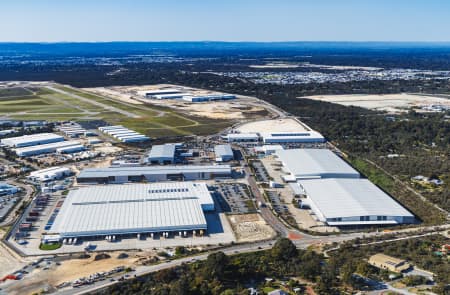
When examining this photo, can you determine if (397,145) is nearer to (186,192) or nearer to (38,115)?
(186,192)

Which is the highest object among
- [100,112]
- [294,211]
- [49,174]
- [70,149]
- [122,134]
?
[100,112]

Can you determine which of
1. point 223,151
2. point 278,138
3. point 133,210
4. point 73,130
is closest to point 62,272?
point 133,210

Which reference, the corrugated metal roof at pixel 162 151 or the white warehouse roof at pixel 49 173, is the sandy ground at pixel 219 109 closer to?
the corrugated metal roof at pixel 162 151

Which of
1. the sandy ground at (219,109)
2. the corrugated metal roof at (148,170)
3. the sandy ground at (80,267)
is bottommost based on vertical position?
the sandy ground at (80,267)

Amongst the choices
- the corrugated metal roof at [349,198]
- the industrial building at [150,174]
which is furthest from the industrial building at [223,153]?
the corrugated metal roof at [349,198]

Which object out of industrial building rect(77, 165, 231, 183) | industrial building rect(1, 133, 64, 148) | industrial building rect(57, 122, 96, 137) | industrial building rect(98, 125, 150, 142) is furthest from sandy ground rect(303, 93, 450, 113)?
industrial building rect(1, 133, 64, 148)

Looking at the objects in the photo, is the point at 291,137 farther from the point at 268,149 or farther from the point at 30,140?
the point at 30,140

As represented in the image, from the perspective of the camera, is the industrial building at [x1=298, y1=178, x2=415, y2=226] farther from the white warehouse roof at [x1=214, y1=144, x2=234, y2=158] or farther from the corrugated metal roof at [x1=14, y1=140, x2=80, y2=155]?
the corrugated metal roof at [x1=14, y1=140, x2=80, y2=155]
